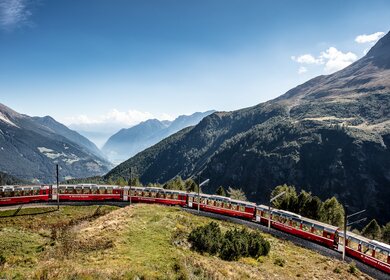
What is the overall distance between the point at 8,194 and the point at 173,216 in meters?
35.2

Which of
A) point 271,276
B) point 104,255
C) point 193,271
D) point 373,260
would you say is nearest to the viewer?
point 193,271

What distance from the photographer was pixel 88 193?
71125mm

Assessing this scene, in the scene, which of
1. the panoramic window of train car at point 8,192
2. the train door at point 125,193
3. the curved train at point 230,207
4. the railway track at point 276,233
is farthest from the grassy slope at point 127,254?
the train door at point 125,193

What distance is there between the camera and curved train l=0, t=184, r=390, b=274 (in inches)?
1864

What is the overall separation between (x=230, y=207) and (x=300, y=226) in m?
14.8

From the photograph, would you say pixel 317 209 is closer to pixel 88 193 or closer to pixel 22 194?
pixel 88 193

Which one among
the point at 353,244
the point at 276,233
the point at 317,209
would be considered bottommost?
the point at 317,209

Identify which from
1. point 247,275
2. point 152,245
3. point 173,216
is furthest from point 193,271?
point 173,216

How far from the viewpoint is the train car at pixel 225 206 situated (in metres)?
64.9

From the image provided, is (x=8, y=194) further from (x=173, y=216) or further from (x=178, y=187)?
(x=178, y=187)

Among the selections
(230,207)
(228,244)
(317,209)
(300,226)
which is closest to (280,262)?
(228,244)

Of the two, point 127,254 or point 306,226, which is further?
point 306,226

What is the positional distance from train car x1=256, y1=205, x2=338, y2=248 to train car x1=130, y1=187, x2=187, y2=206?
16989 mm

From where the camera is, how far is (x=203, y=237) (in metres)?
41.0
